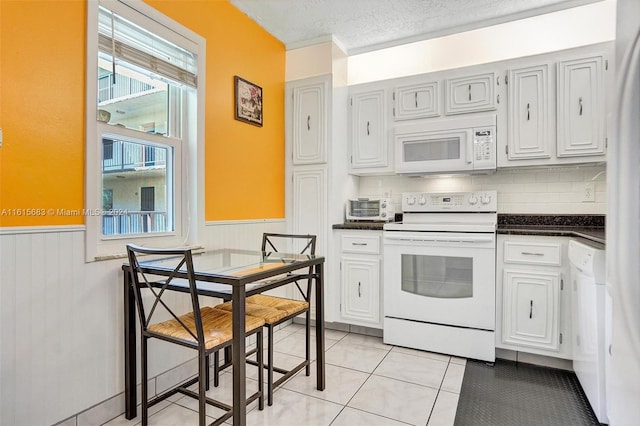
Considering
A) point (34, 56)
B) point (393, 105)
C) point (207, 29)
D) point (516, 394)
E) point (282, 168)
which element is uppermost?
point (207, 29)

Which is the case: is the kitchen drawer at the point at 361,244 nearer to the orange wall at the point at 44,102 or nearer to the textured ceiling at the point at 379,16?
the textured ceiling at the point at 379,16

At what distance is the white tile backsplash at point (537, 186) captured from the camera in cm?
279

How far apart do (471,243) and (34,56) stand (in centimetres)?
274

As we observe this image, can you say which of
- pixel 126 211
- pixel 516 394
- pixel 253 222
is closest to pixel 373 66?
pixel 253 222

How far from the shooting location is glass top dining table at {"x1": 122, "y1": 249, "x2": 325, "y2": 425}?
1527mm

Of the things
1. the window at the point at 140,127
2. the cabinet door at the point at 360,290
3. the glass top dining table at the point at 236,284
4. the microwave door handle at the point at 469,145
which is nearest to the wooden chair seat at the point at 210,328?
the glass top dining table at the point at 236,284

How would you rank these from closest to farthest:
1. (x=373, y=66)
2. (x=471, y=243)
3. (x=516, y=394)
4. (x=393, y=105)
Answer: (x=516, y=394), (x=471, y=243), (x=393, y=105), (x=373, y=66)

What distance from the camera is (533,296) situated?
2.46m

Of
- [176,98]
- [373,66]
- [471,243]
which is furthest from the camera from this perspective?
[373,66]

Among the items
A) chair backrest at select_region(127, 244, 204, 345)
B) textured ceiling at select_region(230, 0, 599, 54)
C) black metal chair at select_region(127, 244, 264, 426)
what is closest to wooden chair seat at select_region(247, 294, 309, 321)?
black metal chair at select_region(127, 244, 264, 426)

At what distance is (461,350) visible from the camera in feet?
8.57

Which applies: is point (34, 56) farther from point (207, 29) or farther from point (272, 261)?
point (272, 261)

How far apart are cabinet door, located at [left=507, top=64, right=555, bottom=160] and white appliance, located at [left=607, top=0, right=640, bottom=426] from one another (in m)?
A: 1.99

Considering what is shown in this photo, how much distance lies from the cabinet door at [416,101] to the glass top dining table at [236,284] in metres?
1.69
